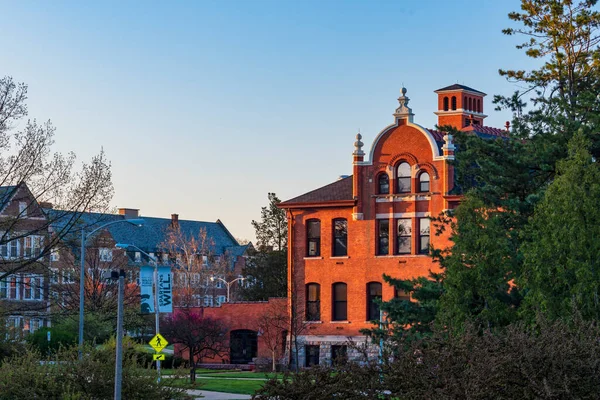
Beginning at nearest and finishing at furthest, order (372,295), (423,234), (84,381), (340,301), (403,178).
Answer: (84,381) < (423,234) < (403,178) < (372,295) < (340,301)

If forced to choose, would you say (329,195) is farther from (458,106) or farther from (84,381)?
(84,381)

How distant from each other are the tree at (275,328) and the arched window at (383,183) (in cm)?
926

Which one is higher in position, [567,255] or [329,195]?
[329,195]

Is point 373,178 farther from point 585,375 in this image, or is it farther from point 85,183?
point 585,375

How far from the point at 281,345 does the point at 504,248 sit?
109ft

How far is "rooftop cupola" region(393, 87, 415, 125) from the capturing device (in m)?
54.8

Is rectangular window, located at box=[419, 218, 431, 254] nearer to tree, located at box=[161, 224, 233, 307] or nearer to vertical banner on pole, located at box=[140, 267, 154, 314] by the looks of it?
vertical banner on pole, located at box=[140, 267, 154, 314]

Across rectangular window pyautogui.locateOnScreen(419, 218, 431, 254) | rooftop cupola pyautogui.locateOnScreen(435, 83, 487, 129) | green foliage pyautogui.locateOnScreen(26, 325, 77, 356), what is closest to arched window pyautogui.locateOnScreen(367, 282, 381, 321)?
rectangular window pyautogui.locateOnScreen(419, 218, 431, 254)

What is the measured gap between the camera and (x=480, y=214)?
28188 millimetres

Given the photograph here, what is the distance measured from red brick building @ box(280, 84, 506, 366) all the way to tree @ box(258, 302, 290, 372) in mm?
1539

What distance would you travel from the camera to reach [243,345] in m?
63.1

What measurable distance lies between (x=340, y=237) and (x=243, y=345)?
10598mm

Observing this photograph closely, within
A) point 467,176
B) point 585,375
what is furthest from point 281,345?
point 585,375

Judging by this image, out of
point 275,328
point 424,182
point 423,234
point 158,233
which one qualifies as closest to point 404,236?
point 423,234
